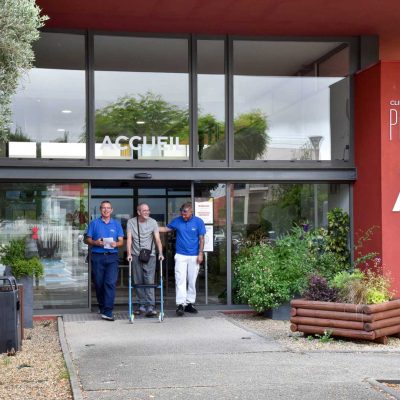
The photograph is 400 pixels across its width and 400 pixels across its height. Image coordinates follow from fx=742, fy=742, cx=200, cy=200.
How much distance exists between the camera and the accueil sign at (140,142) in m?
12.3

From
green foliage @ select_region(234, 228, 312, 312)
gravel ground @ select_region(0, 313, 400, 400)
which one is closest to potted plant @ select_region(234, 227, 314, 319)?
green foliage @ select_region(234, 228, 312, 312)

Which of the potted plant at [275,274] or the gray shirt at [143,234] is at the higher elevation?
the gray shirt at [143,234]

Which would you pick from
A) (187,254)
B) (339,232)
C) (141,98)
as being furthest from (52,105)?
(339,232)

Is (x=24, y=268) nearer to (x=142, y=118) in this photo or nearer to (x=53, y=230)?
(x=53, y=230)

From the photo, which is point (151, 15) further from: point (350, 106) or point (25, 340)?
point (25, 340)

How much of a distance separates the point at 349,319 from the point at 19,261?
5048 millimetres

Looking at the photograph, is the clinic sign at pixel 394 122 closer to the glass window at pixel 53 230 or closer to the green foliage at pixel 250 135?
the green foliage at pixel 250 135

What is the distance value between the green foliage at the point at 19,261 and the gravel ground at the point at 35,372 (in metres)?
1.34

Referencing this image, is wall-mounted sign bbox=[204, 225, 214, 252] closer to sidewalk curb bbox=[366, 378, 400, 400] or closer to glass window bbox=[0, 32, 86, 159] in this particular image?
glass window bbox=[0, 32, 86, 159]

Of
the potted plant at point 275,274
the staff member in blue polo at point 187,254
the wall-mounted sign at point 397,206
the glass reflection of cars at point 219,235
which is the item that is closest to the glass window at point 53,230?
the staff member in blue polo at point 187,254

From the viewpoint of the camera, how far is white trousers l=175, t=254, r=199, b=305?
39.3 ft

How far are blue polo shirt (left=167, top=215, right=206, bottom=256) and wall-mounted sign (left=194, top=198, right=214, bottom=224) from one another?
0.51 m

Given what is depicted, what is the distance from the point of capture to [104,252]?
38.5 feet

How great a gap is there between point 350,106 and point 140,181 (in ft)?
12.8
